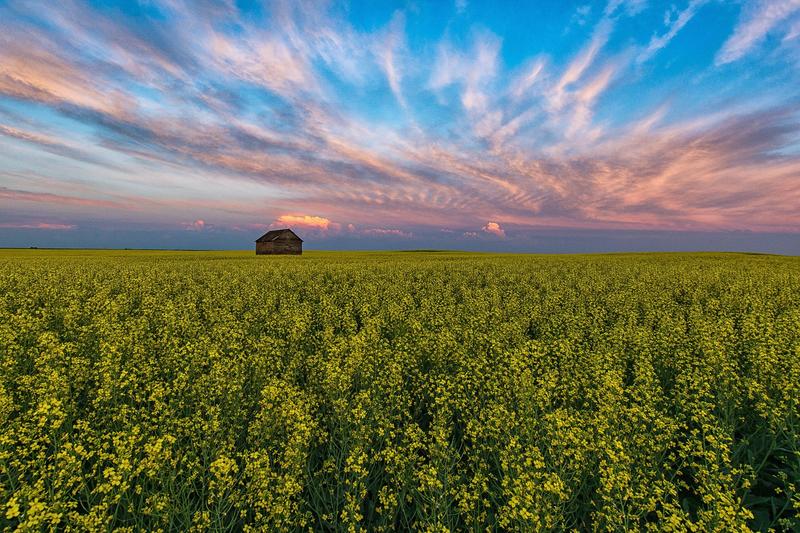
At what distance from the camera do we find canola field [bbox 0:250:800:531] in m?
3.67

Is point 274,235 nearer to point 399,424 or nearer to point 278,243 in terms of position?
point 278,243

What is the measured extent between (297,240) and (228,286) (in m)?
69.0

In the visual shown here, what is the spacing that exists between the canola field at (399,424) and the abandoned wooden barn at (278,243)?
230ft

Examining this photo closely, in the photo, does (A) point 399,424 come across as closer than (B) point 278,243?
Yes

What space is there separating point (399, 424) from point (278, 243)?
79349 millimetres

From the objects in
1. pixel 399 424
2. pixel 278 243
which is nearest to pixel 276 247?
pixel 278 243

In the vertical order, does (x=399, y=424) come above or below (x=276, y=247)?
below

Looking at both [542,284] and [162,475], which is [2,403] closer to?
[162,475]

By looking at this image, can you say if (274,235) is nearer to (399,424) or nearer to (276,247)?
(276,247)

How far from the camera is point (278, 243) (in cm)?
8056

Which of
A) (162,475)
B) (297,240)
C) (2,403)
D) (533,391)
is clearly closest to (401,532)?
(533,391)

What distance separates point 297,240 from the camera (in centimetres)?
8262

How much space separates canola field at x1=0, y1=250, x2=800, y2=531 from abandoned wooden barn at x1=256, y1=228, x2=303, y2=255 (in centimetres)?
7007

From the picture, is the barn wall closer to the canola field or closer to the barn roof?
the barn roof
